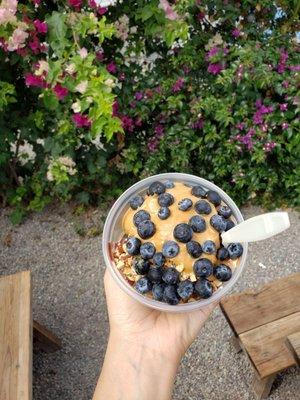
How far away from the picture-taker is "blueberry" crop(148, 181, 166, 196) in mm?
1127

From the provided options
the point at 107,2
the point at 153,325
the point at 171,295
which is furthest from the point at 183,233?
the point at 107,2

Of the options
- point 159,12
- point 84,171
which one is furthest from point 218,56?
point 84,171

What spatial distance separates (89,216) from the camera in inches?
105

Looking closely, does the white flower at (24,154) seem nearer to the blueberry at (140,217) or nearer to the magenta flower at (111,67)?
the magenta flower at (111,67)

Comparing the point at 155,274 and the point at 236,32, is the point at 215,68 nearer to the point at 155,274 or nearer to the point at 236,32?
the point at 236,32

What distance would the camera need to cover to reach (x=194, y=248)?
3.39 ft

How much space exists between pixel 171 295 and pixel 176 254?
0.30 feet

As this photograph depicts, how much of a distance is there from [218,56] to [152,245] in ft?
4.37

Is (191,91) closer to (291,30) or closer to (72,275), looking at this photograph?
(291,30)

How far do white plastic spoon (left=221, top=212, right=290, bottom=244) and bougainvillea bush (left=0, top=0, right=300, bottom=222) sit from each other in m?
1.02

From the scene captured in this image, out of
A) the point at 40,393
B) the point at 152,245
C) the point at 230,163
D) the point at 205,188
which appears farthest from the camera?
the point at 230,163

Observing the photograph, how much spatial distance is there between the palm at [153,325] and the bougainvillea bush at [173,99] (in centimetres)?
86

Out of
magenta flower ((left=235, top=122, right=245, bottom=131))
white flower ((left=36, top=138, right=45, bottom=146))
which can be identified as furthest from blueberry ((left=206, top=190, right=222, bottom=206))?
white flower ((left=36, top=138, right=45, bottom=146))

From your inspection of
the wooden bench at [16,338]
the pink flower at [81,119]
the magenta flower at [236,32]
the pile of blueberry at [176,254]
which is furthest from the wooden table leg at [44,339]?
the magenta flower at [236,32]
